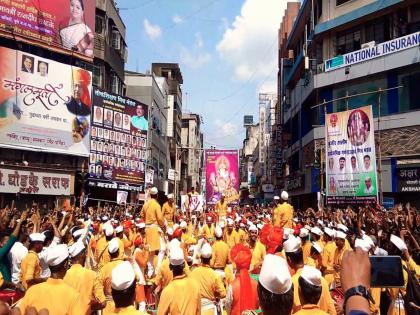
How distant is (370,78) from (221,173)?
12.0 m

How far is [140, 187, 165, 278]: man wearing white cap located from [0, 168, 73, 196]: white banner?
1592 centimetres

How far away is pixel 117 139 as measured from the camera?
35.2 meters

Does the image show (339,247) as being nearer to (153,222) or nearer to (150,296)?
(150,296)

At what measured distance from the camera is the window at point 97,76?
117ft

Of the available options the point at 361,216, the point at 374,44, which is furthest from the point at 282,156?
the point at 361,216

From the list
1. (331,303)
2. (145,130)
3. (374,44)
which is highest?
(374,44)

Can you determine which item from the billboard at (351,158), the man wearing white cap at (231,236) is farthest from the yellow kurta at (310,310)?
the billboard at (351,158)

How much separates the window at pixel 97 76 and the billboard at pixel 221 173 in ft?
32.0

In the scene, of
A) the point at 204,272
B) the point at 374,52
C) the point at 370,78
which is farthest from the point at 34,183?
the point at 204,272

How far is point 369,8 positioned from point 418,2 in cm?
286

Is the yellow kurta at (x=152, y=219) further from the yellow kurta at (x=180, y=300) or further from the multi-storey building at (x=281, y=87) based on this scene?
the multi-storey building at (x=281, y=87)

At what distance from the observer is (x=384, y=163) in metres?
25.1

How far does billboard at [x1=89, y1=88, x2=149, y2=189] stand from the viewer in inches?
1299

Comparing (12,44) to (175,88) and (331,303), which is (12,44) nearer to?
(331,303)
